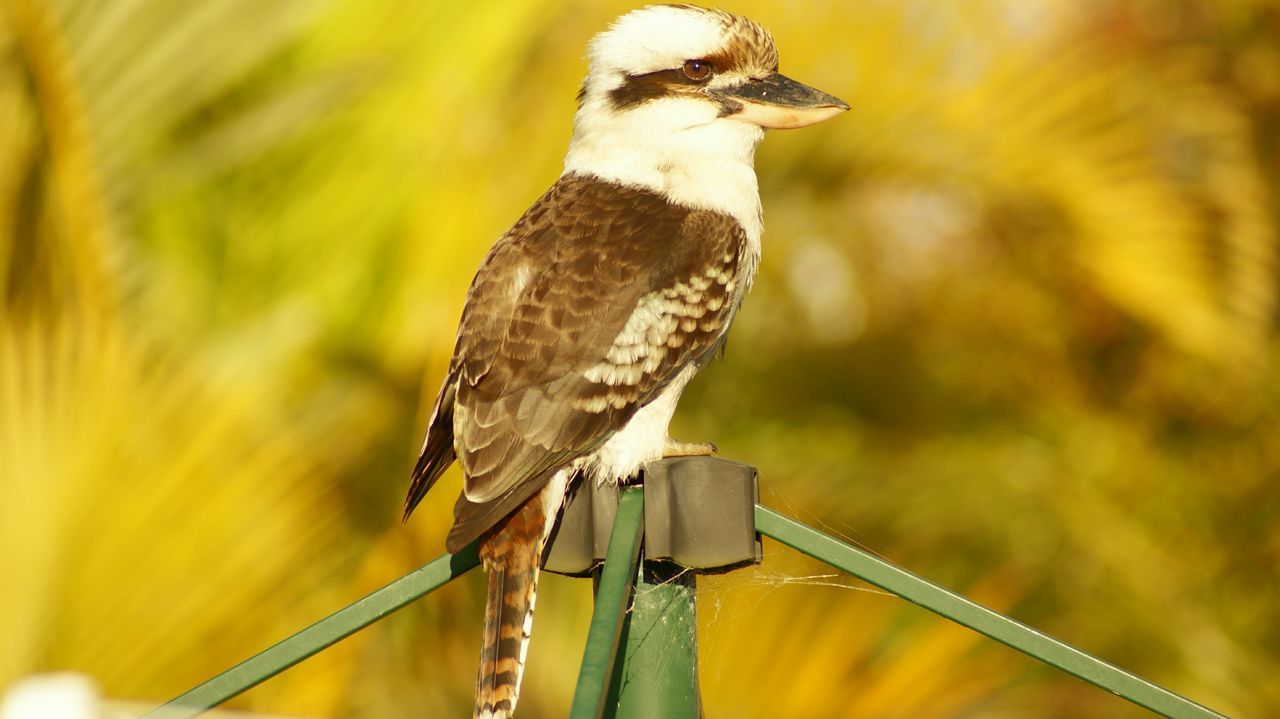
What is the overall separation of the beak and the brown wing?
0.21 metres

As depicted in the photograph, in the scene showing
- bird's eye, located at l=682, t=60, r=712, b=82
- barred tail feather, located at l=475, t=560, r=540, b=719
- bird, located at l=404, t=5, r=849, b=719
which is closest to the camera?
barred tail feather, located at l=475, t=560, r=540, b=719

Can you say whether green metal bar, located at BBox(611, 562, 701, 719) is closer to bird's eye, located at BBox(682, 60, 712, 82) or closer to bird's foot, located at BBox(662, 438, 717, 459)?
bird's foot, located at BBox(662, 438, 717, 459)

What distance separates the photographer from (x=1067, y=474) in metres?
4.60

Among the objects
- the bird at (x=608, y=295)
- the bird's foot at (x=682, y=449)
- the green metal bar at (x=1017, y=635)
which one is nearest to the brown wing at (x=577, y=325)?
the bird at (x=608, y=295)

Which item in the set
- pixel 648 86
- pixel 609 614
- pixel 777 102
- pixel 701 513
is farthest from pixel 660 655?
pixel 648 86

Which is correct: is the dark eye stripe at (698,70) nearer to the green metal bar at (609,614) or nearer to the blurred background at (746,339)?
the blurred background at (746,339)

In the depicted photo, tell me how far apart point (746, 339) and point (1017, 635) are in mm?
3107

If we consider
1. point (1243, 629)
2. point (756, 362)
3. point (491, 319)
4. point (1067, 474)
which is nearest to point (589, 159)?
point (491, 319)

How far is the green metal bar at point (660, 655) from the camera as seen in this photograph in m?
1.61

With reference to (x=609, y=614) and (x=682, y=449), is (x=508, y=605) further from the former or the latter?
(x=609, y=614)

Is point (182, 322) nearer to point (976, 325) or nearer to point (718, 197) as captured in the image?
point (718, 197)

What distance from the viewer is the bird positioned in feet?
6.75

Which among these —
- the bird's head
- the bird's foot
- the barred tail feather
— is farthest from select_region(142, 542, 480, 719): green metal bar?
the bird's head

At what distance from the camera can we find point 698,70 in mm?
2705
